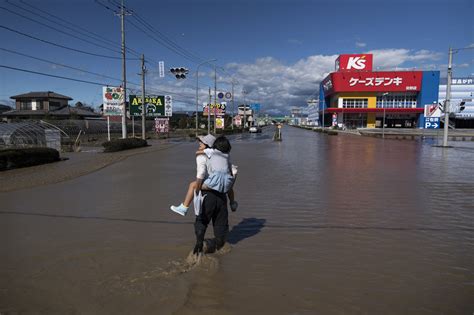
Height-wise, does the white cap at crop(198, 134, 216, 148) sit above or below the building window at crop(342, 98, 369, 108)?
below

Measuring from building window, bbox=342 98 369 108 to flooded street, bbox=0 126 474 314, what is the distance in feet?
248

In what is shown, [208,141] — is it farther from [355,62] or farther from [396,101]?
[396,101]

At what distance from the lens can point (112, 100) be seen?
31953mm

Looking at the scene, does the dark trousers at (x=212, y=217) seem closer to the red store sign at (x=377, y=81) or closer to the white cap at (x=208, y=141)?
the white cap at (x=208, y=141)

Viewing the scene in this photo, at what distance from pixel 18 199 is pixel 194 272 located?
644cm

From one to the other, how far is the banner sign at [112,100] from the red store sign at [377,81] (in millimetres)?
57890

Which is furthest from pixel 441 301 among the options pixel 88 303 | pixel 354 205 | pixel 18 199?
pixel 18 199

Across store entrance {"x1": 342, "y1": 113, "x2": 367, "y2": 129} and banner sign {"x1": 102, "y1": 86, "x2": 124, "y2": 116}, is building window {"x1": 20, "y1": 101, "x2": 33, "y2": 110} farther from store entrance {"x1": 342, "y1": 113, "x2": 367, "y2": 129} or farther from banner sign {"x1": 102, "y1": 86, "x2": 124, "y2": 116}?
store entrance {"x1": 342, "y1": 113, "x2": 367, "y2": 129}

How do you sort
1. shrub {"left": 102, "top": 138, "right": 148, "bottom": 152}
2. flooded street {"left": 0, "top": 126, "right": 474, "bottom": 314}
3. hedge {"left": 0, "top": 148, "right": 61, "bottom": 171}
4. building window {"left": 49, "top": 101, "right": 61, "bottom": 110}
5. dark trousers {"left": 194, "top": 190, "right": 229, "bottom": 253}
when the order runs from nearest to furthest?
flooded street {"left": 0, "top": 126, "right": 474, "bottom": 314}
dark trousers {"left": 194, "top": 190, "right": 229, "bottom": 253}
hedge {"left": 0, "top": 148, "right": 61, "bottom": 171}
shrub {"left": 102, "top": 138, "right": 148, "bottom": 152}
building window {"left": 49, "top": 101, "right": 61, "bottom": 110}

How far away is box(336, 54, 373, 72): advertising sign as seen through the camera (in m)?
80.6

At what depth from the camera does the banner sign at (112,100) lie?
1249 inches

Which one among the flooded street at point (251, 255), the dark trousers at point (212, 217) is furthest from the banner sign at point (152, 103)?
the dark trousers at point (212, 217)

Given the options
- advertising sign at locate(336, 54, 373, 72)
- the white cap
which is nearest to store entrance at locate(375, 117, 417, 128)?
advertising sign at locate(336, 54, 373, 72)

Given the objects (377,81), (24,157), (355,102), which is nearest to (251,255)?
(24,157)
